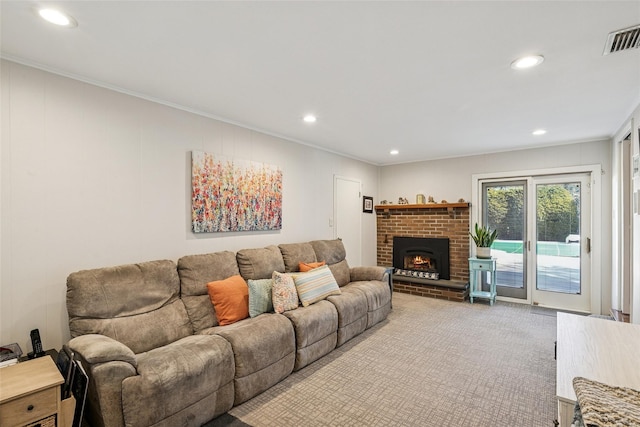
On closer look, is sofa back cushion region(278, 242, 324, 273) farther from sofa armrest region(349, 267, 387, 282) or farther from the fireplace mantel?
the fireplace mantel

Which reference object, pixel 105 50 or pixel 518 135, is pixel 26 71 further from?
pixel 518 135

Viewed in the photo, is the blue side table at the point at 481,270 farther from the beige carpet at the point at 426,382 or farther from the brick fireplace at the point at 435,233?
the beige carpet at the point at 426,382

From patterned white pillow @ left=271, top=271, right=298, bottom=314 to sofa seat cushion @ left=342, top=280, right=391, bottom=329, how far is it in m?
1.03

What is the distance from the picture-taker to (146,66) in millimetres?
2234

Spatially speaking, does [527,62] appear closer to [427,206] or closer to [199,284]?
[199,284]

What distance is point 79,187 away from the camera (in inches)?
94.2

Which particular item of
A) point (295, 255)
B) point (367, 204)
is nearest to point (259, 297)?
point (295, 255)

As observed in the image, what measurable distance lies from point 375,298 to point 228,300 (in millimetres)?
1844

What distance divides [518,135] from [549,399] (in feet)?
10.1

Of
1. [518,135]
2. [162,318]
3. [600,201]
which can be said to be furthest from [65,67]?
[600,201]

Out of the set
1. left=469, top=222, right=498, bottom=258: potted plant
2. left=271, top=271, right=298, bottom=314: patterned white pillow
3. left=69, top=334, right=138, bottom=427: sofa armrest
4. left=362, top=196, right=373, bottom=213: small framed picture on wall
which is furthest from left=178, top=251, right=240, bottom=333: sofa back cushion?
left=469, top=222, right=498, bottom=258: potted plant

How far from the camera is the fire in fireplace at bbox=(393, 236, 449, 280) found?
5520 mm

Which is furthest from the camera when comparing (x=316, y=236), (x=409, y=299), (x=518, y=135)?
(x=409, y=299)

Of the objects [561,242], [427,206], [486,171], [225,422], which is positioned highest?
[486,171]
